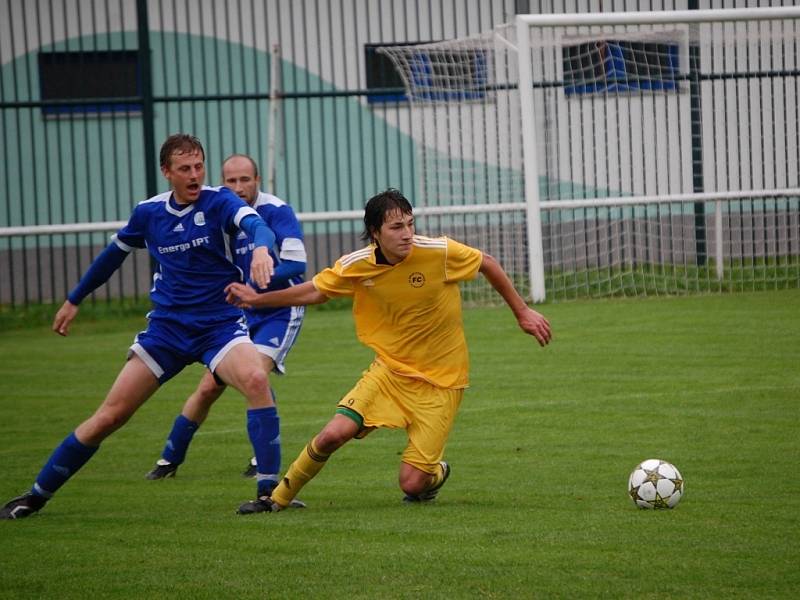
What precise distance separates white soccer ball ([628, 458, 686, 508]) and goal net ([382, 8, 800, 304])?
29.1 ft

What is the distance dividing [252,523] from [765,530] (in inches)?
93.9

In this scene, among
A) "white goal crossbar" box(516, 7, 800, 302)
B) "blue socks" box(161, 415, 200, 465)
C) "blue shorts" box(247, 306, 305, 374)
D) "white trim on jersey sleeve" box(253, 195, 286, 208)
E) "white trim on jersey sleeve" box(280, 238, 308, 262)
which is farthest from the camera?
"white goal crossbar" box(516, 7, 800, 302)

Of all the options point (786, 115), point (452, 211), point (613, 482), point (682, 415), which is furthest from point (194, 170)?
point (786, 115)

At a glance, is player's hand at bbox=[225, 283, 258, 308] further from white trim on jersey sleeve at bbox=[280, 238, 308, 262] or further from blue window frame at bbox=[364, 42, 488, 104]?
blue window frame at bbox=[364, 42, 488, 104]

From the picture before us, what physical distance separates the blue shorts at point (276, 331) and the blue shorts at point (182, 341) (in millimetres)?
1346

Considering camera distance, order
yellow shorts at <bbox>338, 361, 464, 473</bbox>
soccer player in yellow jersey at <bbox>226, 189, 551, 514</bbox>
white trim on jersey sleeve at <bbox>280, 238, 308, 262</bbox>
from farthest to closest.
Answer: white trim on jersey sleeve at <bbox>280, 238, 308, 262</bbox> → yellow shorts at <bbox>338, 361, 464, 473</bbox> → soccer player in yellow jersey at <bbox>226, 189, 551, 514</bbox>

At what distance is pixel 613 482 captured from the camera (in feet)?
22.7

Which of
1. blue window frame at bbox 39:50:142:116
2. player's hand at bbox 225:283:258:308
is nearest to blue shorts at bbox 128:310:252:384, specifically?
player's hand at bbox 225:283:258:308

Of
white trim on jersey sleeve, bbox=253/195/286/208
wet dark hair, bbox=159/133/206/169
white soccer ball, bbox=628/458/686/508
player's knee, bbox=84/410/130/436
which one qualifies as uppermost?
wet dark hair, bbox=159/133/206/169

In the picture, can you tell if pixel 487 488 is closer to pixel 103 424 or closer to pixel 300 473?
pixel 300 473

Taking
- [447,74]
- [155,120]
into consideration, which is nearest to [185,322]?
Result: [447,74]

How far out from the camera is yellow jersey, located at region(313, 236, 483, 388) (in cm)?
674

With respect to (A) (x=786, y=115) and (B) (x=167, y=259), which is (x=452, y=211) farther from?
(B) (x=167, y=259)

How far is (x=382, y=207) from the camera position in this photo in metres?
6.46
